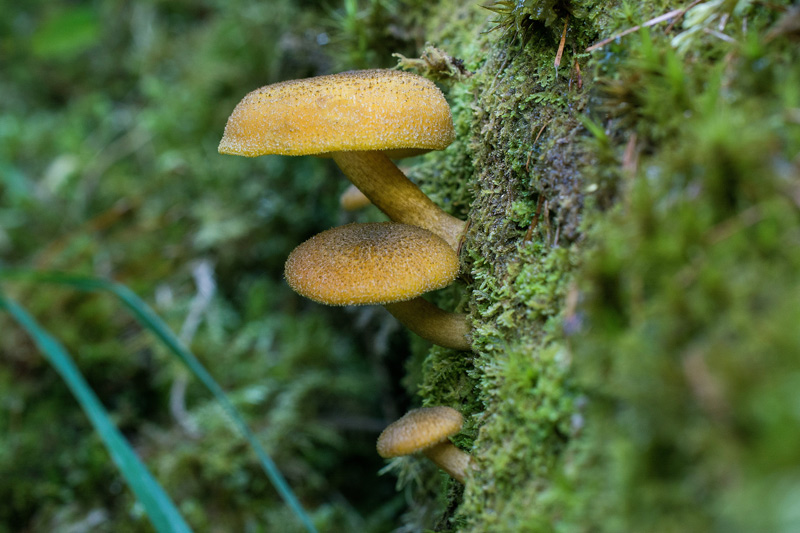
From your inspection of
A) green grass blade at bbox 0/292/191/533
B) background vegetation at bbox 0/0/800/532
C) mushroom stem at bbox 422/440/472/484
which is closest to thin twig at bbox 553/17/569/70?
background vegetation at bbox 0/0/800/532

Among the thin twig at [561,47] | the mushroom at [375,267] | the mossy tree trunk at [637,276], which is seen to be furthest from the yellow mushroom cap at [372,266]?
the thin twig at [561,47]

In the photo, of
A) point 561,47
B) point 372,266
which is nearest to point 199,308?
point 372,266

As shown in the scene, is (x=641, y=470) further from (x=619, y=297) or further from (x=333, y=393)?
(x=333, y=393)

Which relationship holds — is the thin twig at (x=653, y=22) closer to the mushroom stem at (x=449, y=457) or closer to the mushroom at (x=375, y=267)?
the mushroom at (x=375, y=267)

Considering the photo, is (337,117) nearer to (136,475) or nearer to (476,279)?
(476,279)

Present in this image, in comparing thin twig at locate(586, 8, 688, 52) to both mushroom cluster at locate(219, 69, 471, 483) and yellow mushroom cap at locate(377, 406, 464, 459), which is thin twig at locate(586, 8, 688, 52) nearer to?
mushroom cluster at locate(219, 69, 471, 483)

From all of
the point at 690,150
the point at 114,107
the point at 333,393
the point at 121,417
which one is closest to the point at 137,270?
the point at 121,417
